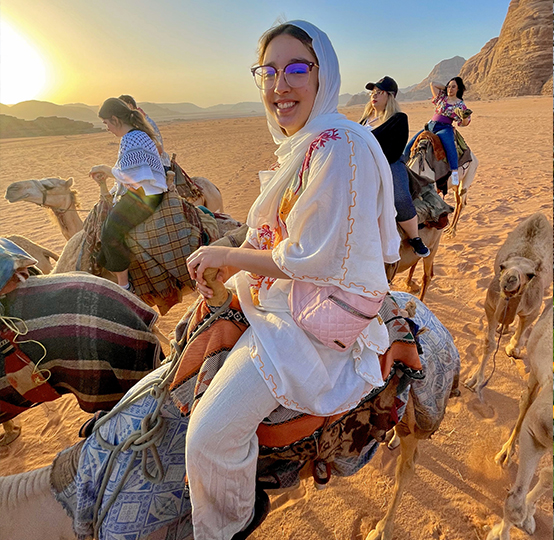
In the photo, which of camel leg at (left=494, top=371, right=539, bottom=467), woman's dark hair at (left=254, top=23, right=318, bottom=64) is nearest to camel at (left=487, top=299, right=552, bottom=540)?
camel leg at (left=494, top=371, right=539, bottom=467)

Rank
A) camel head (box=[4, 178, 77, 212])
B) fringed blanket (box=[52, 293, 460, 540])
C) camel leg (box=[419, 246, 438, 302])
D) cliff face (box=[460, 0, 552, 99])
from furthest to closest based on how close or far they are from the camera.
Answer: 1. cliff face (box=[460, 0, 552, 99])
2. camel leg (box=[419, 246, 438, 302])
3. camel head (box=[4, 178, 77, 212])
4. fringed blanket (box=[52, 293, 460, 540])

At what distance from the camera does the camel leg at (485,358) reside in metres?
3.58

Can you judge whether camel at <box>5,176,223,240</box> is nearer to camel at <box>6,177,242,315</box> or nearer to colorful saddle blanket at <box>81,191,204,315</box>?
camel at <box>6,177,242,315</box>

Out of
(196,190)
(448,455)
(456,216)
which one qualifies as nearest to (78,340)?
(448,455)

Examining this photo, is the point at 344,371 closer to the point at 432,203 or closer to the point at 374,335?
the point at 374,335

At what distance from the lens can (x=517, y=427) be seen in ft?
9.50

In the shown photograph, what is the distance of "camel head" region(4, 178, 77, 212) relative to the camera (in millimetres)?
3939

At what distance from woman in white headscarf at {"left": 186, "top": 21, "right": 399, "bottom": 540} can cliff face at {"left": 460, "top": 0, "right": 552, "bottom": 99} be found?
191 feet

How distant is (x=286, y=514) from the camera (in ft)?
9.05

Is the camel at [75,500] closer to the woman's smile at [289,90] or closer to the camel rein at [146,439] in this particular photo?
the camel rein at [146,439]

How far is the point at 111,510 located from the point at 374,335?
4.61 ft

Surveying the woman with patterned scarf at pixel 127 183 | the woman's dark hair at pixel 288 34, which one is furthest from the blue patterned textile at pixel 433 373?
the woman with patterned scarf at pixel 127 183

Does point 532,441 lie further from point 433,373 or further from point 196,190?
point 196,190

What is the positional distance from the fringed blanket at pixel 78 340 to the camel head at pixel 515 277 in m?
2.86
